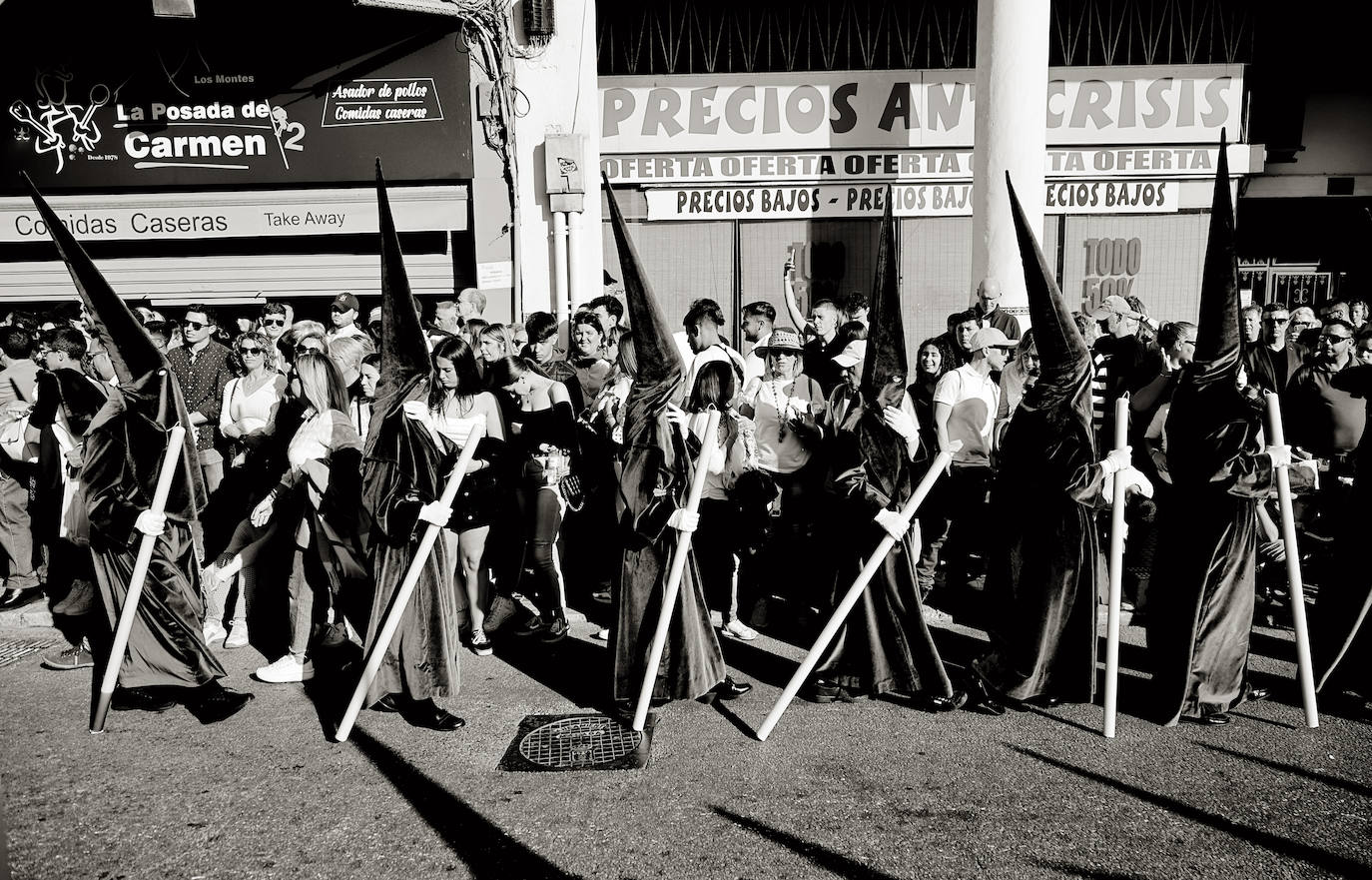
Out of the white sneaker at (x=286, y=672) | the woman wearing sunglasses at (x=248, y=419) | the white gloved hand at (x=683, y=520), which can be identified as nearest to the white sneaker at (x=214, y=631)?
the woman wearing sunglasses at (x=248, y=419)

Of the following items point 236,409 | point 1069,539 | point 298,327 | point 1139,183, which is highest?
point 1139,183

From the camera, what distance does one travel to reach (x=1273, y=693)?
5223 mm

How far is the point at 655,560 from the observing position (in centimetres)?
510

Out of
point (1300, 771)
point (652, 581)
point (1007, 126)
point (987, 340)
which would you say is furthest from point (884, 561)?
point (1007, 126)

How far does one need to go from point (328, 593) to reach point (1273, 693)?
16.5ft

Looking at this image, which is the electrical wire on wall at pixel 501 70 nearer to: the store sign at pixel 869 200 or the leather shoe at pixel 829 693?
the store sign at pixel 869 200

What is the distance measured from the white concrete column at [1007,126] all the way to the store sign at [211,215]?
6264 millimetres

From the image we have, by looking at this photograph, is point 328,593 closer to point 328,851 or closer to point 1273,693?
point 328,851

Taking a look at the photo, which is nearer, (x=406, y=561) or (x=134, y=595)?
(x=134, y=595)

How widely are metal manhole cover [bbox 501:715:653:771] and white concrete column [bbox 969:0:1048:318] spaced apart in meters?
7.94

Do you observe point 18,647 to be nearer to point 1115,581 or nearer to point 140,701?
point 140,701

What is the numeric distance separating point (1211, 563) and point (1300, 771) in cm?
98

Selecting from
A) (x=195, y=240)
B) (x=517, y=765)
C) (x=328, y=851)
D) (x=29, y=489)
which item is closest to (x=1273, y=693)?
(x=517, y=765)

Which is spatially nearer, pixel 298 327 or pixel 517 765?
pixel 517 765
